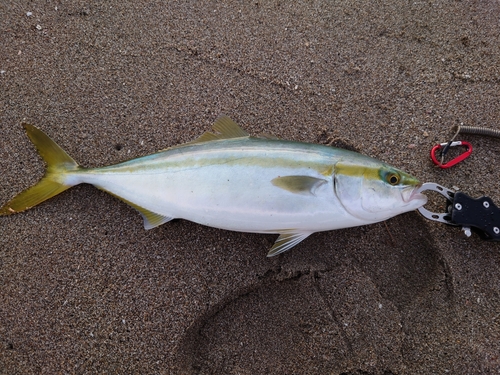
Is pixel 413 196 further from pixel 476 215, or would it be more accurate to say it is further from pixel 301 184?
pixel 301 184

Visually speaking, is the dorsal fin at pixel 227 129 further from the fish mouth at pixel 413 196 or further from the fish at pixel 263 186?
the fish mouth at pixel 413 196

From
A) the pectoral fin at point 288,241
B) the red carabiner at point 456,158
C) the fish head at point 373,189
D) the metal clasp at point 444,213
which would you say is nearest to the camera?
the fish head at point 373,189

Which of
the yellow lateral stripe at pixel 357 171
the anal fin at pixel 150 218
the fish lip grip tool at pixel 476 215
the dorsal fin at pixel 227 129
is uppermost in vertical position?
the dorsal fin at pixel 227 129

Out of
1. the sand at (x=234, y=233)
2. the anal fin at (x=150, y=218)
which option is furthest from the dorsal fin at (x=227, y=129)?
the anal fin at (x=150, y=218)

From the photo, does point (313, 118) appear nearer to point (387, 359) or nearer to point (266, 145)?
point (266, 145)

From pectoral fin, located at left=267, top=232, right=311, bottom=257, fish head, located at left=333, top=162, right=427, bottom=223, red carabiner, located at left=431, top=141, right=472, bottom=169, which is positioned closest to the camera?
fish head, located at left=333, top=162, right=427, bottom=223

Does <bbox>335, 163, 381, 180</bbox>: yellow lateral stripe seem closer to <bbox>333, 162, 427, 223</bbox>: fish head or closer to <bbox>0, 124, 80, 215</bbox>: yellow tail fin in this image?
<bbox>333, 162, 427, 223</bbox>: fish head

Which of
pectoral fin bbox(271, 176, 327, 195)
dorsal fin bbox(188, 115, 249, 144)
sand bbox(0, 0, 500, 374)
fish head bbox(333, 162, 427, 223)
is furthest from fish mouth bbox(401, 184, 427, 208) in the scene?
dorsal fin bbox(188, 115, 249, 144)
